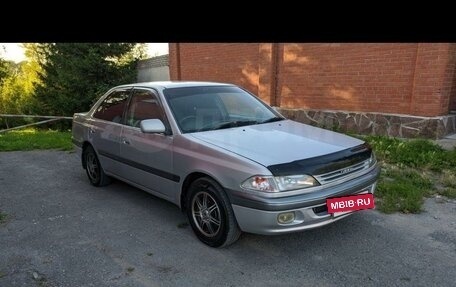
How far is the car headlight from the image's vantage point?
3092mm

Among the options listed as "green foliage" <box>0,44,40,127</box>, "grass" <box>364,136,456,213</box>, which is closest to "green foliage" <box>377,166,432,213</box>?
"grass" <box>364,136,456,213</box>

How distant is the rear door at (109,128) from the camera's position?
4.88 metres

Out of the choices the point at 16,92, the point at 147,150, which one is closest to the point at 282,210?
the point at 147,150

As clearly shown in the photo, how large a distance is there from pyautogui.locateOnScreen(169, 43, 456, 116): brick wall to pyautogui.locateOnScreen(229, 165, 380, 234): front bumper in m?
3.00

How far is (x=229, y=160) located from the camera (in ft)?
10.9

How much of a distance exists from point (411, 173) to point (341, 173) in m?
2.72

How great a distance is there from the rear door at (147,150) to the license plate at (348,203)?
157 cm

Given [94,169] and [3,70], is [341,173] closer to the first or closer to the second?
[94,169]
